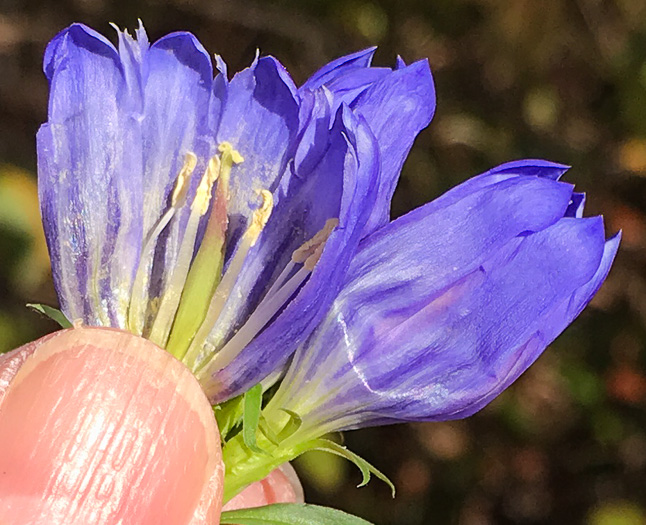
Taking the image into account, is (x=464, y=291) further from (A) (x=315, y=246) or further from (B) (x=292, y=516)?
(B) (x=292, y=516)

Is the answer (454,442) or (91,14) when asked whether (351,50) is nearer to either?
(91,14)

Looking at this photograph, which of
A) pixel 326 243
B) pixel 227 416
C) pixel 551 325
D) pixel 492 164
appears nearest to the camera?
pixel 326 243

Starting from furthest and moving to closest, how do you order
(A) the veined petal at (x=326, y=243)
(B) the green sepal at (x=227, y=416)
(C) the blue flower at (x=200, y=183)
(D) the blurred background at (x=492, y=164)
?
(D) the blurred background at (x=492, y=164), (B) the green sepal at (x=227, y=416), (C) the blue flower at (x=200, y=183), (A) the veined petal at (x=326, y=243)

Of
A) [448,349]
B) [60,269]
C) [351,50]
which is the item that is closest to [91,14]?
[351,50]

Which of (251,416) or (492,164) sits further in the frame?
(492,164)

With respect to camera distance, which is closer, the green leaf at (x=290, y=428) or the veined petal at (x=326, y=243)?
the veined petal at (x=326, y=243)

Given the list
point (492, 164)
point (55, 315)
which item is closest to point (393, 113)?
point (55, 315)


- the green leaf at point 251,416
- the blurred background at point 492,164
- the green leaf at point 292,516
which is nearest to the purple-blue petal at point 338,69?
the green leaf at point 251,416

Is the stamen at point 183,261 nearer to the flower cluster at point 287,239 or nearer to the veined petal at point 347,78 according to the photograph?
the flower cluster at point 287,239
